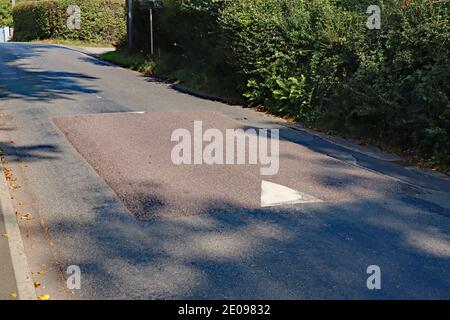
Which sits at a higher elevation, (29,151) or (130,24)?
(130,24)

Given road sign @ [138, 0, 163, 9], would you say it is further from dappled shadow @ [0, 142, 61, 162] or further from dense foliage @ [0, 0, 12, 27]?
dense foliage @ [0, 0, 12, 27]

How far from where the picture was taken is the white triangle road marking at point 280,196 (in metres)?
7.40

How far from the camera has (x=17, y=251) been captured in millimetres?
5562

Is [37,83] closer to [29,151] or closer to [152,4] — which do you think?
[152,4]

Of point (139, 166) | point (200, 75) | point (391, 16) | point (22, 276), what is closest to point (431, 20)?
point (391, 16)

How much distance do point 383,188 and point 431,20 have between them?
4069mm

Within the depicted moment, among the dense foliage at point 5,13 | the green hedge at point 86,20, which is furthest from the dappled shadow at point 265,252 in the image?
the dense foliage at point 5,13

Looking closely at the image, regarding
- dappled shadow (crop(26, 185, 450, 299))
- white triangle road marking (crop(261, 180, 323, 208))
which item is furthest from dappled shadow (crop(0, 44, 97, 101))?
dappled shadow (crop(26, 185, 450, 299))

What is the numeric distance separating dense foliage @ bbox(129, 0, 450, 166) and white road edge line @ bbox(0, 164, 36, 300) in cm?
688

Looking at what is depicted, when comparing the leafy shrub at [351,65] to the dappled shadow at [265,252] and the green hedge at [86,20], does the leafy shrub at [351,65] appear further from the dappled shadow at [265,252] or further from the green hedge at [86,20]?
the green hedge at [86,20]

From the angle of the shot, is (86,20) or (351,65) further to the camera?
(86,20)

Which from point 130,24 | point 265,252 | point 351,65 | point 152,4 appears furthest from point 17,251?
point 130,24

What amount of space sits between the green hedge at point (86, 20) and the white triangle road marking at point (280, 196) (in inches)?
1564

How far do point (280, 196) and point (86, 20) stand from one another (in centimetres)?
4406
